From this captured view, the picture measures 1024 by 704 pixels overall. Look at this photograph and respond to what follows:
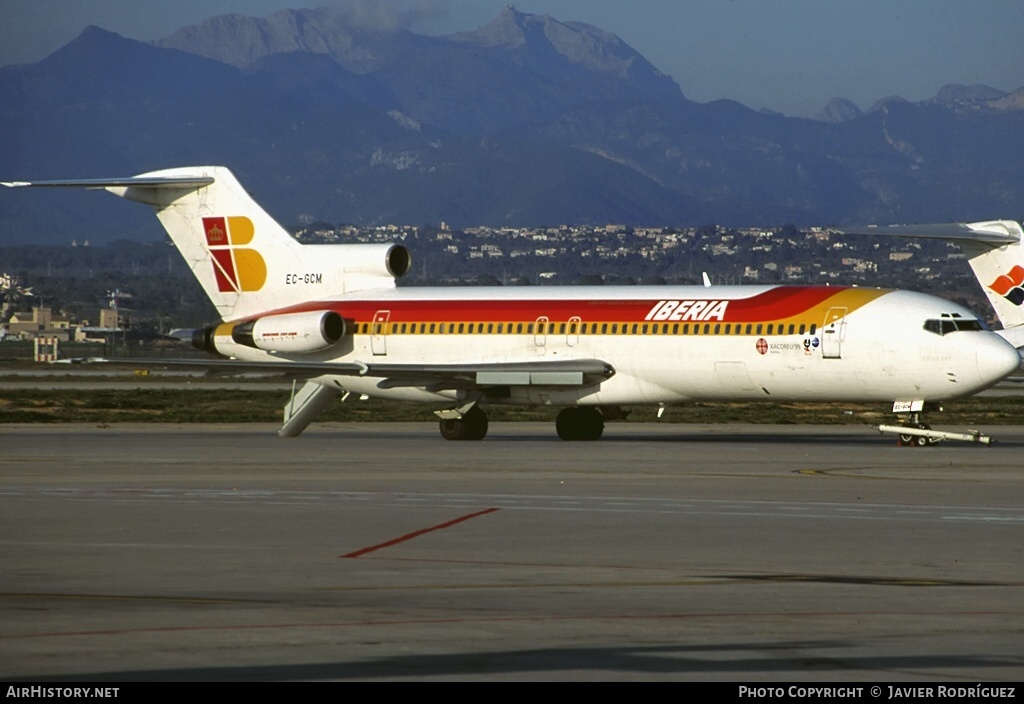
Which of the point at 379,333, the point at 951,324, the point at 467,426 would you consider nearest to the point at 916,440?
the point at 951,324

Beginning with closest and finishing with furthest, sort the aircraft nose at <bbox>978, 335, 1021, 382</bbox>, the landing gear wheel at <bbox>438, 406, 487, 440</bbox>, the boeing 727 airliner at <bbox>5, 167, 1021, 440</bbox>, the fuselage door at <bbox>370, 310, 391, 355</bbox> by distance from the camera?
the aircraft nose at <bbox>978, 335, 1021, 382</bbox> → the boeing 727 airliner at <bbox>5, 167, 1021, 440</bbox> → the landing gear wheel at <bbox>438, 406, 487, 440</bbox> → the fuselage door at <bbox>370, 310, 391, 355</bbox>

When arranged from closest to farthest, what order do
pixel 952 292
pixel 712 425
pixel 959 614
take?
pixel 959 614
pixel 712 425
pixel 952 292

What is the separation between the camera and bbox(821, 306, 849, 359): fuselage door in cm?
3186

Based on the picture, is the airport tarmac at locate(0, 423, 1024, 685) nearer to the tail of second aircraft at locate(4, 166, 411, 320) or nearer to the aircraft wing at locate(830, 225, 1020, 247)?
the aircraft wing at locate(830, 225, 1020, 247)

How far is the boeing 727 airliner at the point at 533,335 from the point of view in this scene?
31797 mm

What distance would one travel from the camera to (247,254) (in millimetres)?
39312

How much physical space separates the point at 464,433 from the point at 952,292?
426ft

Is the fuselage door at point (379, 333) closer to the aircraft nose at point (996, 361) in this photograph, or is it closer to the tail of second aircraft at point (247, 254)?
the tail of second aircraft at point (247, 254)

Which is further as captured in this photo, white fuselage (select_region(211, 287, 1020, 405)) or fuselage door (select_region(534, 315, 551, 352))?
fuselage door (select_region(534, 315, 551, 352))

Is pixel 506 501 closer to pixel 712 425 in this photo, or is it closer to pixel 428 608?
pixel 428 608

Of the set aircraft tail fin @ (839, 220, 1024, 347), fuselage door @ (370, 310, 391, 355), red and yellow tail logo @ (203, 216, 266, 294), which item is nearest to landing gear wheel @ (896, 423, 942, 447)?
aircraft tail fin @ (839, 220, 1024, 347)

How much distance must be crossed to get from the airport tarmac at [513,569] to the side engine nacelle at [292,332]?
8504mm
